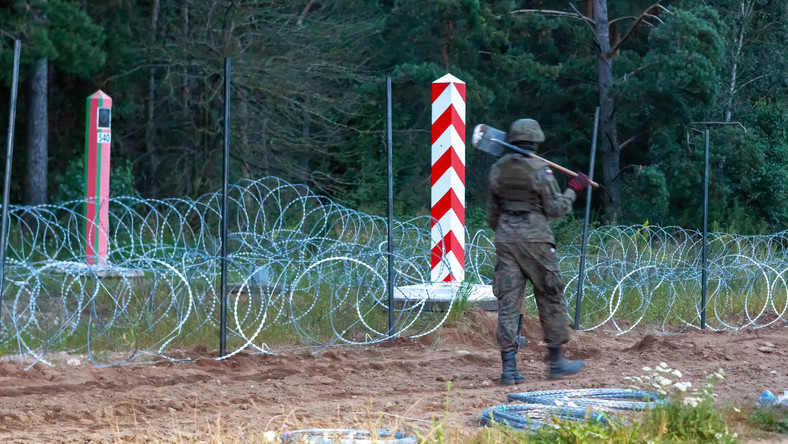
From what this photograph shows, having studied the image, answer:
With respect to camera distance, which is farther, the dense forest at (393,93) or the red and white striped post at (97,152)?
the dense forest at (393,93)

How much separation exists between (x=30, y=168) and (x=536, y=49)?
13.6 meters

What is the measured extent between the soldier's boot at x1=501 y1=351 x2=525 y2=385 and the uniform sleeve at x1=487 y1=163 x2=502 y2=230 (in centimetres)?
94

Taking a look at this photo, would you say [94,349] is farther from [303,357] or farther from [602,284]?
[602,284]

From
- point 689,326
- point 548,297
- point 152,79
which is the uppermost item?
point 152,79

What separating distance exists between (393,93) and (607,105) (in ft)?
16.5

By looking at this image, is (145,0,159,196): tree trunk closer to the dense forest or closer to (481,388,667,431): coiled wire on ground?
the dense forest

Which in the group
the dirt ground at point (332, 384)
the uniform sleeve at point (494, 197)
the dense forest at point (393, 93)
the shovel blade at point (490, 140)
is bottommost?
the dirt ground at point (332, 384)

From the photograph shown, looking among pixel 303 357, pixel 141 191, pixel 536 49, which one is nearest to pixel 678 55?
pixel 536 49

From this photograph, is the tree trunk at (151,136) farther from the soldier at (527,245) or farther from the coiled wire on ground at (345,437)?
the coiled wire on ground at (345,437)

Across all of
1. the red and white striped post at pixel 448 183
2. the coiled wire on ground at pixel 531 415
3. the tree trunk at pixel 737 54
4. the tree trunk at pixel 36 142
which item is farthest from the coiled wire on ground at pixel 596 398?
the tree trunk at pixel 737 54

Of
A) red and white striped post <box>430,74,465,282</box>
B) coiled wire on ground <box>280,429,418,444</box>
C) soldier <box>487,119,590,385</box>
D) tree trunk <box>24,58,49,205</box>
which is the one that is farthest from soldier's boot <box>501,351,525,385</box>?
tree trunk <box>24,58,49,205</box>

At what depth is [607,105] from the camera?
2344 cm

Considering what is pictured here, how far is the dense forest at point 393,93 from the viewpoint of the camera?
2045 cm

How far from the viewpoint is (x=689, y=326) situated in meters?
11.3
